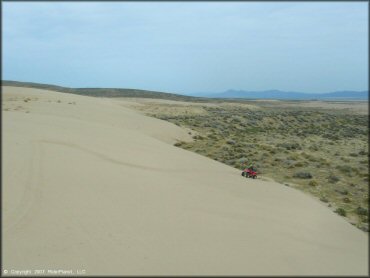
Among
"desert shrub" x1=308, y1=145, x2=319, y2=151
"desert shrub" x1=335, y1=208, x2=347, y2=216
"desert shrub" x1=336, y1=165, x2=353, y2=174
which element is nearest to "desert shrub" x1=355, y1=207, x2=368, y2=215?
"desert shrub" x1=335, y1=208, x2=347, y2=216

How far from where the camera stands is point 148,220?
7.85 meters

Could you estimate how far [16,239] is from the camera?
6.86 m

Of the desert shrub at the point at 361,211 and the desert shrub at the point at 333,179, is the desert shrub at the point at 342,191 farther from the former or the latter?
the desert shrub at the point at 361,211

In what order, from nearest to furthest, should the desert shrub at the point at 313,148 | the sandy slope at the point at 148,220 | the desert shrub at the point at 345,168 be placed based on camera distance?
the sandy slope at the point at 148,220 < the desert shrub at the point at 345,168 < the desert shrub at the point at 313,148

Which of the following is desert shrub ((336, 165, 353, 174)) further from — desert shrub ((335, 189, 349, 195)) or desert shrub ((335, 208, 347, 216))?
desert shrub ((335, 208, 347, 216))

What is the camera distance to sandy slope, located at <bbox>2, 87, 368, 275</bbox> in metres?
6.16

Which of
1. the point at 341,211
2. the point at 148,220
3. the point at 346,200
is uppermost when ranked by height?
the point at 148,220

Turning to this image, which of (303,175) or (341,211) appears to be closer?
(341,211)

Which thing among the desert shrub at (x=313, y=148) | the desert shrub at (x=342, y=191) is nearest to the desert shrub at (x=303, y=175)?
the desert shrub at (x=342, y=191)

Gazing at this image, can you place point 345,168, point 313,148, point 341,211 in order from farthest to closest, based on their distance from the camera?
point 313,148
point 345,168
point 341,211

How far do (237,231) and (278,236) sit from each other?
0.87m

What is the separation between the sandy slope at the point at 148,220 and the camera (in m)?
6.16

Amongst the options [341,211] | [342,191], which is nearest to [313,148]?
[342,191]

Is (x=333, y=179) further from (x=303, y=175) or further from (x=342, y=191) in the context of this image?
(x=342, y=191)
